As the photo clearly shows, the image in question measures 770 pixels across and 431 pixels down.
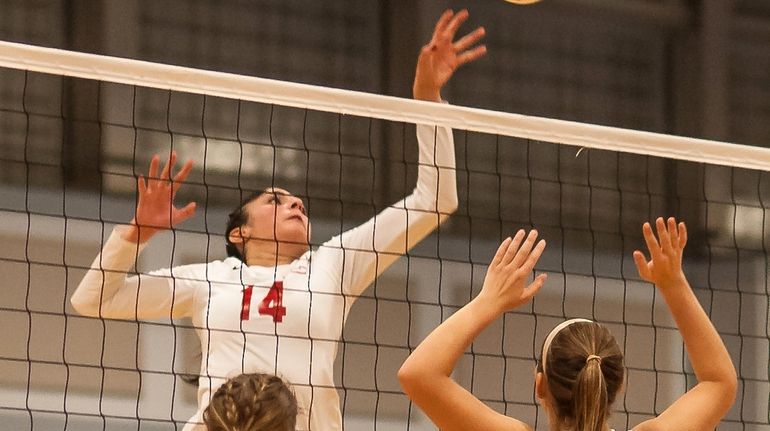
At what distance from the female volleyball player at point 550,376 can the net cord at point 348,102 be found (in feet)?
5.76

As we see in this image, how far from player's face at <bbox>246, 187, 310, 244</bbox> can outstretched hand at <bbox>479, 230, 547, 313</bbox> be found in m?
1.87

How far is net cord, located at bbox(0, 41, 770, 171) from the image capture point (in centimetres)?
470

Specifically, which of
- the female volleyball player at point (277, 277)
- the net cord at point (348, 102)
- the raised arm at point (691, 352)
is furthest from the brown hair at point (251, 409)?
the net cord at point (348, 102)

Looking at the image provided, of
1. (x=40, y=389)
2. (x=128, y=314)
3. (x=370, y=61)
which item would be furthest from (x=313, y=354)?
(x=370, y=61)

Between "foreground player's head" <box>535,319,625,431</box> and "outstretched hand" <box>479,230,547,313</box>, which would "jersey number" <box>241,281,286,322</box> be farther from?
"foreground player's head" <box>535,319,625,431</box>

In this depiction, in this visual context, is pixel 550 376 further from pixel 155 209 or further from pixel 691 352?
pixel 155 209

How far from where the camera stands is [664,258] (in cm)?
348

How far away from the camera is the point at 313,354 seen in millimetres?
4754

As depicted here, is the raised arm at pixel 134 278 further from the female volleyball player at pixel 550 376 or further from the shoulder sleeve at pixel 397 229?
the female volleyball player at pixel 550 376

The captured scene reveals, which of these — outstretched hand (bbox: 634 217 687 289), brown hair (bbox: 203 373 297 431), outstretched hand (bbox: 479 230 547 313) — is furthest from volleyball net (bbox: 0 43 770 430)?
brown hair (bbox: 203 373 297 431)

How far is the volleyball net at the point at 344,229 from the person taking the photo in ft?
26.8

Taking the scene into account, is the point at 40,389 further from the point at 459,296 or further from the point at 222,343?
the point at 222,343

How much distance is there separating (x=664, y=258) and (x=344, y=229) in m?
5.70

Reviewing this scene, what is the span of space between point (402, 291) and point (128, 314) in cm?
452
